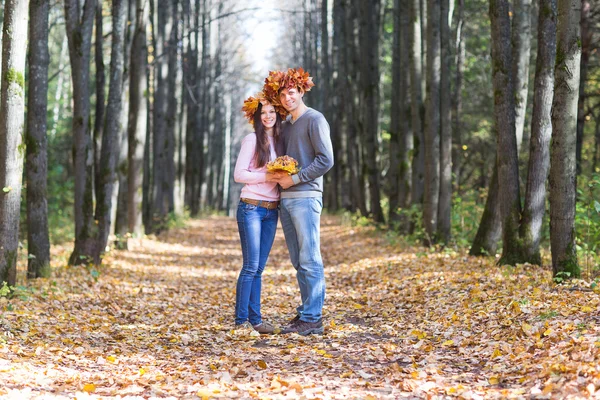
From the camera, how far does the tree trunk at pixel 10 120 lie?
8344 millimetres

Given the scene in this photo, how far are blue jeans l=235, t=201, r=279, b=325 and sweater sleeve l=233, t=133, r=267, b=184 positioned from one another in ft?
1.00

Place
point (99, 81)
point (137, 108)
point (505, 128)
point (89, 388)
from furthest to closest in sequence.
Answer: point (137, 108) < point (99, 81) < point (505, 128) < point (89, 388)

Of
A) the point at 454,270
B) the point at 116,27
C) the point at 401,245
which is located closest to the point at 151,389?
the point at 454,270

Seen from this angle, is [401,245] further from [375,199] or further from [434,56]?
[375,199]

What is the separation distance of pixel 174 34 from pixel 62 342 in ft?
67.2

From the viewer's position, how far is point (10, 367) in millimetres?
5309

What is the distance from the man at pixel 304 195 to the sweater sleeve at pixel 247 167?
22cm

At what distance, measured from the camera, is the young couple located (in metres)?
6.96

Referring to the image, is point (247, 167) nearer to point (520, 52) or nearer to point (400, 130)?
point (520, 52)

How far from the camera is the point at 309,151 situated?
705cm

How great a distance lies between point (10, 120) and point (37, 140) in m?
1.45

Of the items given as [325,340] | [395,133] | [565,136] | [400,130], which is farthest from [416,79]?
[325,340]

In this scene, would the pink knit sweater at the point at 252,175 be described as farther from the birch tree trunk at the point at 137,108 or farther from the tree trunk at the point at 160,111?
the tree trunk at the point at 160,111

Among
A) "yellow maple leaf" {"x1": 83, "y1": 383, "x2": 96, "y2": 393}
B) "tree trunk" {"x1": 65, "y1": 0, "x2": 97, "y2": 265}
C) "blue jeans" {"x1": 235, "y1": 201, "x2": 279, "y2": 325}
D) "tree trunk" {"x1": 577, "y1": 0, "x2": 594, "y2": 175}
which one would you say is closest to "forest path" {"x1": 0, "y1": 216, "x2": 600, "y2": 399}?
"yellow maple leaf" {"x1": 83, "y1": 383, "x2": 96, "y2": 393}
